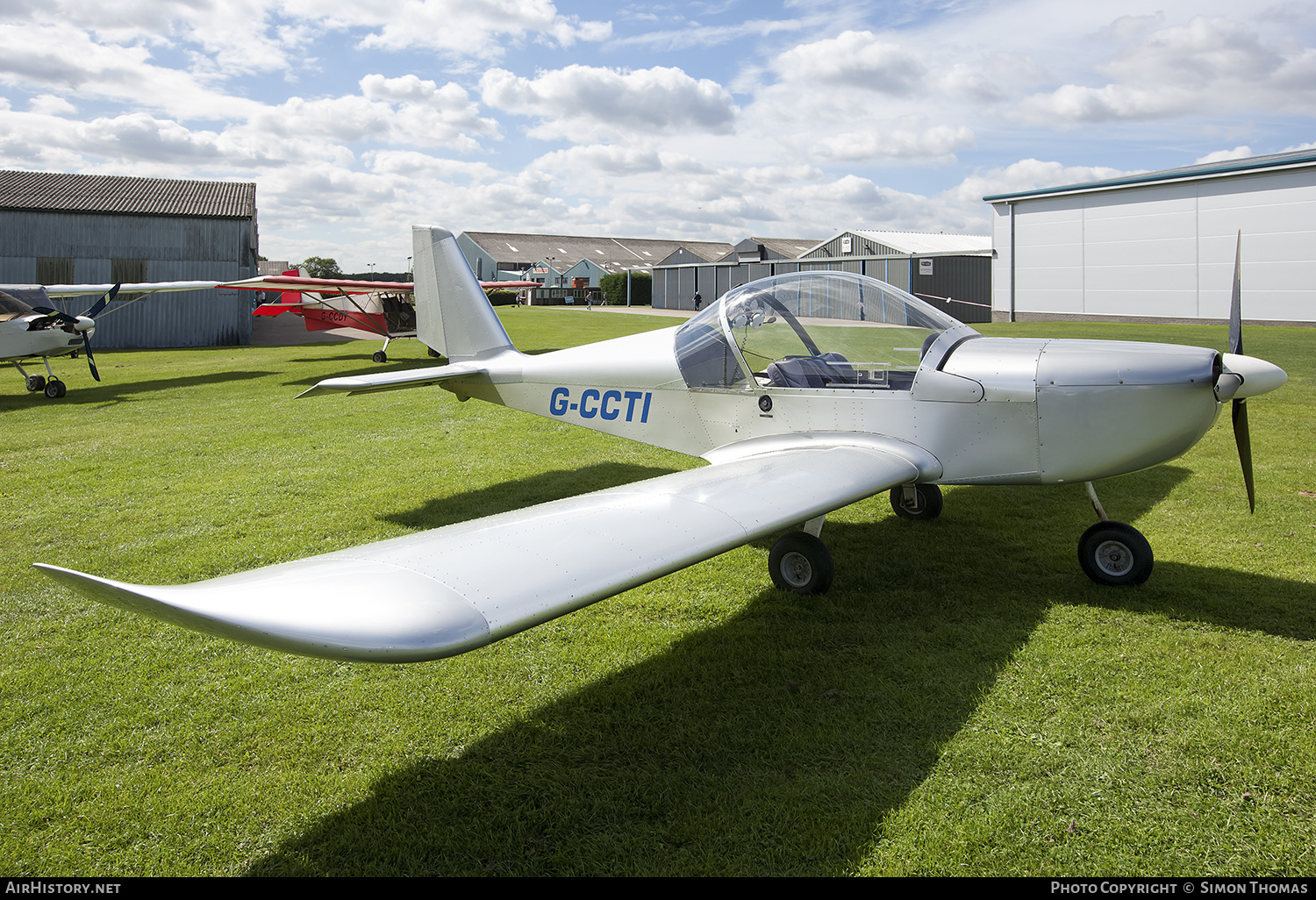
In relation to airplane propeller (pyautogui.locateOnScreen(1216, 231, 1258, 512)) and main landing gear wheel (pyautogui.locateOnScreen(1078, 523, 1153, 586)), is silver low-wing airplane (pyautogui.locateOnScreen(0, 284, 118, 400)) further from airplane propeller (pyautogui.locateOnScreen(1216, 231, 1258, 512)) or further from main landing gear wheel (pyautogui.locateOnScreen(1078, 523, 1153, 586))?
airplane propeller (pyautogui.locateOnScreen(1216, 231, 1258, 512))

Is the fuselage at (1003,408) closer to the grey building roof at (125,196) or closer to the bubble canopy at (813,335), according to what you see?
the bubble canopy at (813,335)

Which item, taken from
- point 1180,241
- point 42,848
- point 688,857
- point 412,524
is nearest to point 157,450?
point 412,524

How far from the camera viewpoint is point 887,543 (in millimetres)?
5578

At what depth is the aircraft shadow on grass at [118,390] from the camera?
13.1 metres

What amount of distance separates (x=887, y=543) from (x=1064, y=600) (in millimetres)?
1304

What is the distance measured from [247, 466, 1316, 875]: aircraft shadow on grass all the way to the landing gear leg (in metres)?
0.10

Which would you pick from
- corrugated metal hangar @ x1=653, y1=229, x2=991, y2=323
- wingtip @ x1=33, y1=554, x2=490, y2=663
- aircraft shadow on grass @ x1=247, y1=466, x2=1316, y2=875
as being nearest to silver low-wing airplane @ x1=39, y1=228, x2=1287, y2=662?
wingtip @ x1=33, y1=554, x2=490, y2=663

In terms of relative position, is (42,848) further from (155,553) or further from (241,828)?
(155,553)

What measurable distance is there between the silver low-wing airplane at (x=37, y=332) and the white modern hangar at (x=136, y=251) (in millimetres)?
11968

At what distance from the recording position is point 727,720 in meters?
3.33

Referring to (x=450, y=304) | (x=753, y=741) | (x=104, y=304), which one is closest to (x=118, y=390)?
(x=104, y=304)

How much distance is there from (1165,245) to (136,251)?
38.1 meters

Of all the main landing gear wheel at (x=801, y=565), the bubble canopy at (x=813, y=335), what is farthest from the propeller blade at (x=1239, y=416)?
the main landing gear wheel at (x=801, y=565)

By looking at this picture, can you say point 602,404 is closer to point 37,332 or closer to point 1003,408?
point 1003,408
